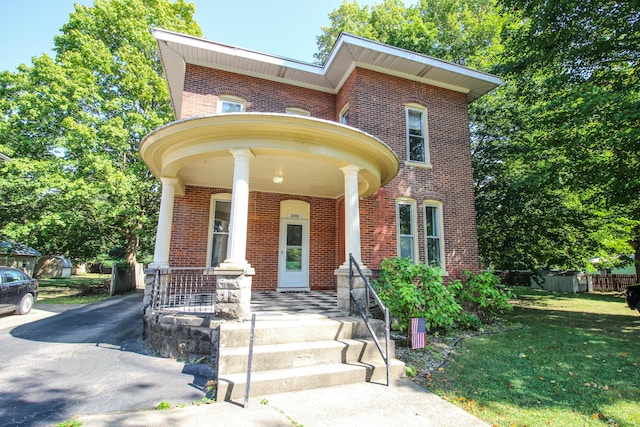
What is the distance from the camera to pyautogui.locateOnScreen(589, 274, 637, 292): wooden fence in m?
17.4

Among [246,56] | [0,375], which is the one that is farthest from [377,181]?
[0,375]

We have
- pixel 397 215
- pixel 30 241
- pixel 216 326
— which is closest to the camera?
pixel 216 326

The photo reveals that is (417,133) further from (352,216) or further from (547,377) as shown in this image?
(547,377)

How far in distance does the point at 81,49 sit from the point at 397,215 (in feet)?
54.0

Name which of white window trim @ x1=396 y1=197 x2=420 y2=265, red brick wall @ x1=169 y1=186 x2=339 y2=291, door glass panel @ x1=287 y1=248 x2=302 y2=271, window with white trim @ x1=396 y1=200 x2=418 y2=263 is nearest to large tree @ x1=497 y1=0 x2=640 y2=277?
white window trim @ x1=396 y1=197 x2=420 y2=265

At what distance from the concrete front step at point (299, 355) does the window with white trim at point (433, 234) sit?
4766 millimetres

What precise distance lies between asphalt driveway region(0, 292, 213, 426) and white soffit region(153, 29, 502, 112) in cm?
730

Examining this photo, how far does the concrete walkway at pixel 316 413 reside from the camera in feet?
9.84

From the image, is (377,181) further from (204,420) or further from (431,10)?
(431,10)

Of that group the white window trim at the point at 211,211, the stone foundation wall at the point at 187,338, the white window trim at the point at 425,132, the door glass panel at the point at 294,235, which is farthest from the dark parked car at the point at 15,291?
the white window trim at the point at 425,132

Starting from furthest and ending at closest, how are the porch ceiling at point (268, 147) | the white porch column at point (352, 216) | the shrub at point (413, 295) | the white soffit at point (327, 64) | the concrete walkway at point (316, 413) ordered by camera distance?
the white soffit at point (327, 64) → the shrub at point (413, 295) → the white porch column at point (352, 216) → the porch ceiling at point (268, 147) → the concrete walkway at point (316, 413)

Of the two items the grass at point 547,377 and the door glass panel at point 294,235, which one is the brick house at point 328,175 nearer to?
the door glass panel at point 294,235

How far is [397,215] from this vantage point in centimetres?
838

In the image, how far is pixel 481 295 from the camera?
25.6 feet
